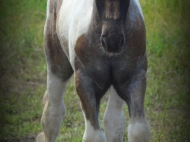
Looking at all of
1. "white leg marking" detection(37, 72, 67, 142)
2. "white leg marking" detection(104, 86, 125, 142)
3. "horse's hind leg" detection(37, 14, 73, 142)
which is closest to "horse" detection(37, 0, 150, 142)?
"white leg marking" detection(104, 86, 125, 142)

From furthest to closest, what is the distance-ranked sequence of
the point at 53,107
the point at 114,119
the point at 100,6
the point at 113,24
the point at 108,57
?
1. the point at 53,107
2. the point at 114,119
3. the point at 108,57
4. the point at 100,6
5. the point at 113,24

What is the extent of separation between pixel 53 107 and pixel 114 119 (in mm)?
768

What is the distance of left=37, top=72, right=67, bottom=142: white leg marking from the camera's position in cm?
639

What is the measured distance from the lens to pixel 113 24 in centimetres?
484

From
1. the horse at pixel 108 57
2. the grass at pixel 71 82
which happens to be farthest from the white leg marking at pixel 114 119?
the grass at pixel 71 82

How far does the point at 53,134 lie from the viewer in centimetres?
658

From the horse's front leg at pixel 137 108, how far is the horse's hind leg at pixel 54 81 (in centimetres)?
119

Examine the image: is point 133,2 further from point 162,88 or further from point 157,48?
point 157,48

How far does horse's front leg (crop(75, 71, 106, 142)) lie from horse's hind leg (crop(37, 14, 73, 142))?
3.23 feet

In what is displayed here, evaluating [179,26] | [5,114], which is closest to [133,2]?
[5,114]

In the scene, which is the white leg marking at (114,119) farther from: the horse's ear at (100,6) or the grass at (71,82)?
the horse's ear at (100,6)

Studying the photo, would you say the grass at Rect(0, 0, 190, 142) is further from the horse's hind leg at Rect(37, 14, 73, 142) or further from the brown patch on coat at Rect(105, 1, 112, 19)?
the brown patch on coat at Rect(105, 1, 112, 19)

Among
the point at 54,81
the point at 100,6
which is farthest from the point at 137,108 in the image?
the point at 54,81

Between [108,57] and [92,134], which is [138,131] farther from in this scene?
[108,57]
